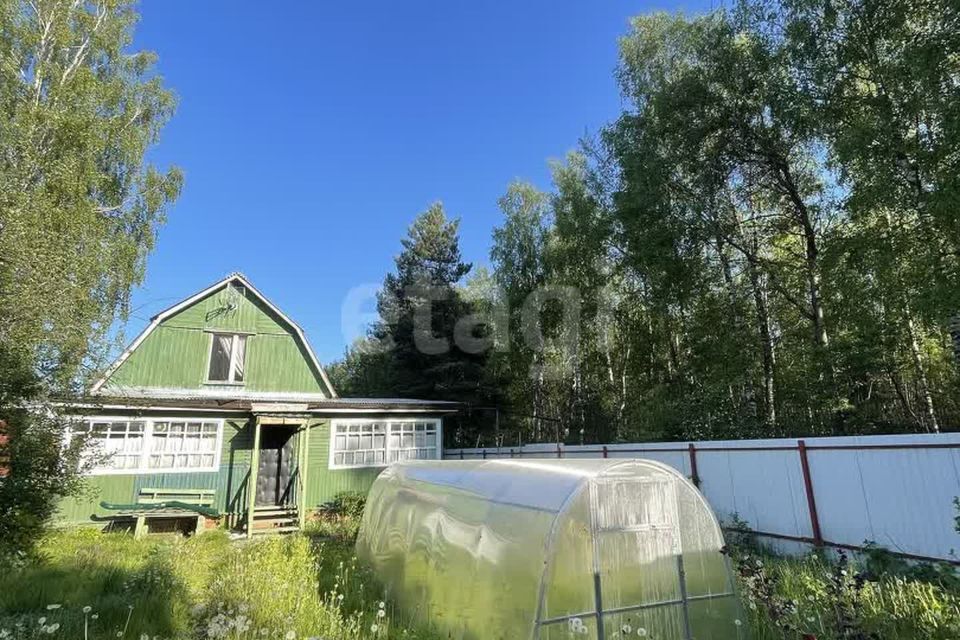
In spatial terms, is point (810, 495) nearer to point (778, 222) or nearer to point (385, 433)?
point (778, 222)

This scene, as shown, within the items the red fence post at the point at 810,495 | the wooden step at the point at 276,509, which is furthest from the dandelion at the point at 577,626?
the wooden step at the point at 276,509

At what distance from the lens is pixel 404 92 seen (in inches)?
530

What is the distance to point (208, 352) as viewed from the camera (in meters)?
13.7

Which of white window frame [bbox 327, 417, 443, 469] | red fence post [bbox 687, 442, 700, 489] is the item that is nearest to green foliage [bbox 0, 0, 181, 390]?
white window frame [bbox 327, 417, 443, 469]

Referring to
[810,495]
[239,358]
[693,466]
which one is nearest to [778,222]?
[693,466]

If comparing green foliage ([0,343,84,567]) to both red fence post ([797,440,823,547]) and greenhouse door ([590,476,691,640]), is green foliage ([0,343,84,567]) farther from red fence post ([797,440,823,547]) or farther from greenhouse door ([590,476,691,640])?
red fence post ([797,440,823,547])

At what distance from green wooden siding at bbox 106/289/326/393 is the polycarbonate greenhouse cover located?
11.4 meters

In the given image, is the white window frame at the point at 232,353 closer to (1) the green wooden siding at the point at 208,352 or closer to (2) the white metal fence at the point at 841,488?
(1) the green wooden siding at the point at 208,352

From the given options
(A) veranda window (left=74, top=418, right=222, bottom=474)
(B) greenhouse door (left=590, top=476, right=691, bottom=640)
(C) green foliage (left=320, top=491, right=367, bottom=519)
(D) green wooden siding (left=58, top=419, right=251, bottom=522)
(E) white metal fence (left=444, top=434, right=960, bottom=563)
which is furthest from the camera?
(C) green foliage (left=320, top=491, right=367, bottom=519)

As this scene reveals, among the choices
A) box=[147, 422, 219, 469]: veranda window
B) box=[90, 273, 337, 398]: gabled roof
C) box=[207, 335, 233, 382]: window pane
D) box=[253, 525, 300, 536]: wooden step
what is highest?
box=[90, 273, 337, 398]: gabled roof

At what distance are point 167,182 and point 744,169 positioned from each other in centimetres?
1595

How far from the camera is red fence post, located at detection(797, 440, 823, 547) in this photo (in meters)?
6.18

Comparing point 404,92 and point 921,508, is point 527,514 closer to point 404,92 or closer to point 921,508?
point 921,508

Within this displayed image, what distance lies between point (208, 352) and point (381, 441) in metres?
5.35
